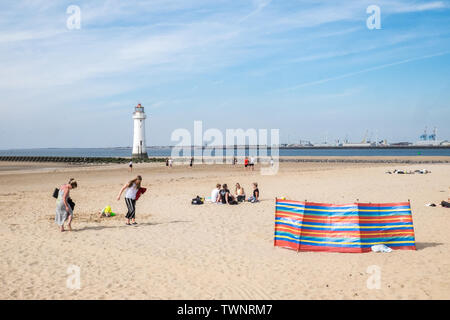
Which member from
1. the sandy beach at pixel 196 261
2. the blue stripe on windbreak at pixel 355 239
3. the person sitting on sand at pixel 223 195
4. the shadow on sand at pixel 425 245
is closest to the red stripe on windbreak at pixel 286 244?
the sandy beach at pixel 196 261

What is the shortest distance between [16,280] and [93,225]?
16.6ft

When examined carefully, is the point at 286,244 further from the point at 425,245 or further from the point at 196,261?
the point at 425,245

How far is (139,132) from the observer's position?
6788 cm

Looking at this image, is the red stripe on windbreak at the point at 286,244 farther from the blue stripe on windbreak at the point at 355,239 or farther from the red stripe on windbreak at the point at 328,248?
the blue stripe on windbreak at the point at 355,239

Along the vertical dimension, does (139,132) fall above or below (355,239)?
above

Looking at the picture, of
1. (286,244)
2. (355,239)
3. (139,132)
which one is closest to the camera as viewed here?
(355,239)

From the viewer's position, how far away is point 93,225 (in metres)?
12.3

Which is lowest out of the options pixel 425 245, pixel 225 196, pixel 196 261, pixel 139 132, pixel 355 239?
pixel 196 261

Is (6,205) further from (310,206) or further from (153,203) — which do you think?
(310,206)

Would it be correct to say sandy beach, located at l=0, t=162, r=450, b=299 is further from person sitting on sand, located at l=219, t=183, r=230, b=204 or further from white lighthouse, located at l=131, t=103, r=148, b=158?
white lighthouse, located at l=131, t=103, r=148, b=158

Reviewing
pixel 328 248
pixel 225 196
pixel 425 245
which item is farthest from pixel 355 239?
pixel 225 196

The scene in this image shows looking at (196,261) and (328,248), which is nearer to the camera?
(196,261)

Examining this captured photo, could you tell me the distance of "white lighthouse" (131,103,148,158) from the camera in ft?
220
